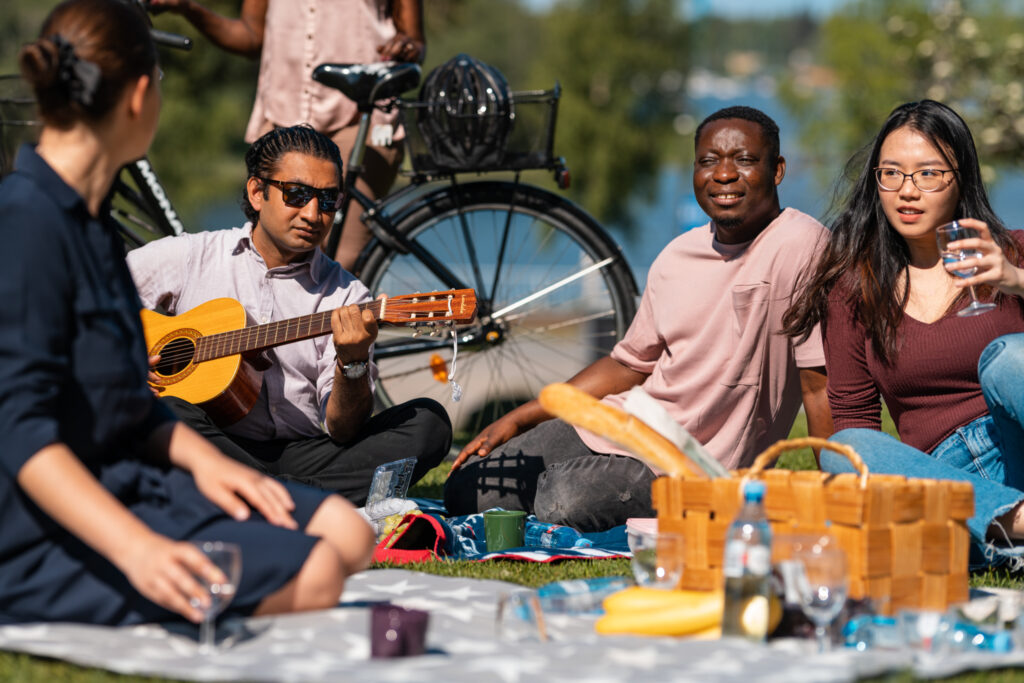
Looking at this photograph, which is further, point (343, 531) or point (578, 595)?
point (578, 595)

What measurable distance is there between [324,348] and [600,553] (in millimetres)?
1367

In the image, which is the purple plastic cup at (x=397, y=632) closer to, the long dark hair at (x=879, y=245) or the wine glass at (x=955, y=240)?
the wine glass at (x=955, y=240)

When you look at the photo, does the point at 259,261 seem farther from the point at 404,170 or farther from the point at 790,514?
the point at 790,514

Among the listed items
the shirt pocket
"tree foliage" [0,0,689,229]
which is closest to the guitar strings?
the shirt pocket

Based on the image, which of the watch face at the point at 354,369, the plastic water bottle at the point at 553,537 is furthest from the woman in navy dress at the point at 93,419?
the plastic water bottle at the point at 553,537

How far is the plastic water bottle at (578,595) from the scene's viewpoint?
335 centimetres

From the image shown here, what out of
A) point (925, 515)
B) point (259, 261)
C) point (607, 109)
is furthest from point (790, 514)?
point (607, 109)

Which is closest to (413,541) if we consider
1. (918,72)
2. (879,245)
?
(879,245)

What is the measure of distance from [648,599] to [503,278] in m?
3.15

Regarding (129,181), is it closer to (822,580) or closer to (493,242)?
(493,242)

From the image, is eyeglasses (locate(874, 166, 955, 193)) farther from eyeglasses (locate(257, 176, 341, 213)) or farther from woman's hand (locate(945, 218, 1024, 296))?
eyeglasses (locate(257, 176, 341, 213))

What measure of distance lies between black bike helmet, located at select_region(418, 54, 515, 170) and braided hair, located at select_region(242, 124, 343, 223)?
89 cm

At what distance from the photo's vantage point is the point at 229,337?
4750mm

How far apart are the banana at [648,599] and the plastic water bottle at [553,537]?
145 cm
